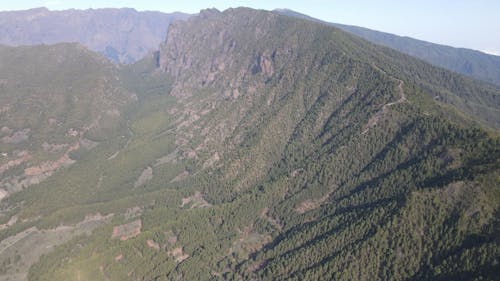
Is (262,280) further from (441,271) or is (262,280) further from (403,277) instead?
(441,271)

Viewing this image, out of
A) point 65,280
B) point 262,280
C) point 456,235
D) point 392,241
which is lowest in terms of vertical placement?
point 65,280

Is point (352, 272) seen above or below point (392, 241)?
below

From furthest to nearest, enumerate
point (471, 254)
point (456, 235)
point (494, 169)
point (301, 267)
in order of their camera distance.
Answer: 1. point (301, 267)
2. point (494, 169)
3. point (456, 235)
4. point (471, 254)

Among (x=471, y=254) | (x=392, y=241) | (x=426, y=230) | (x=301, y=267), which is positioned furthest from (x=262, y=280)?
(x=471, y=254)

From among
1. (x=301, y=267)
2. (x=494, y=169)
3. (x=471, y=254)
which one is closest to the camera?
(x=471, y=254)

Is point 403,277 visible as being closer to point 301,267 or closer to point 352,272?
point 352,272

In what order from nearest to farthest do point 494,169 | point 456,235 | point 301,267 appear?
point 456,235
point 494,169
point 301,267

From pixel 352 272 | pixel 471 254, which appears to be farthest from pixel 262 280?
pixel 471 254

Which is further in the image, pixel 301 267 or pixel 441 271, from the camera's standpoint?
pixel 301 267

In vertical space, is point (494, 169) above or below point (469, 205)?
above
